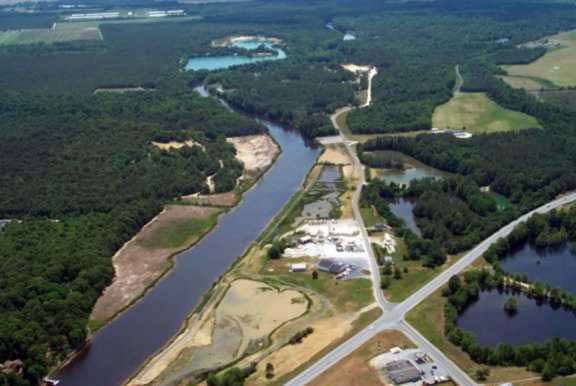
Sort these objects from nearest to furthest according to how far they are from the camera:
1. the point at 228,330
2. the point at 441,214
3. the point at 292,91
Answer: the point at 228,330
the point at 441,214
the point at 292,91

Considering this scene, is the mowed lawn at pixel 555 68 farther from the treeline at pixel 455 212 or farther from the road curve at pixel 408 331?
the road curve at pixel 408 331

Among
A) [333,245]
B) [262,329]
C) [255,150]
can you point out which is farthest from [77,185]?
[262,329]

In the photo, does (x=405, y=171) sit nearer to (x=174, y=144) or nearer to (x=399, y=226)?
(x=399, y=226)

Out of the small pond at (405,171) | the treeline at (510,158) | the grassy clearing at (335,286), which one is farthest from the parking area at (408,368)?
the small pond at (405,171)

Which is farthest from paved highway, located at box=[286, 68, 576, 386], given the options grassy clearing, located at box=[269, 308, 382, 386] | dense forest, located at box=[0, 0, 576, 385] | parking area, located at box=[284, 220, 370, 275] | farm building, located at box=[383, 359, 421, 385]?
farm building, located at box=[383, 359, 421, 385]

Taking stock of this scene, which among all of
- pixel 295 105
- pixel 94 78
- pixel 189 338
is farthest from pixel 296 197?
pixel 94 78

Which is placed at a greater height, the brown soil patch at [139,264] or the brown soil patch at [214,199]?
the brown soil patch at [214,199]

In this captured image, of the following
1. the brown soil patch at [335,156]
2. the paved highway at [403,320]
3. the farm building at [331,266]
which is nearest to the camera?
the paved highway at [403,320]
